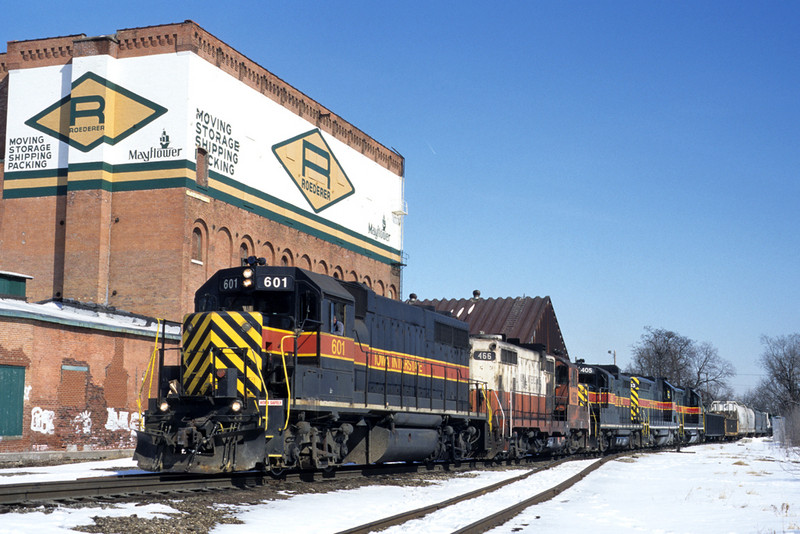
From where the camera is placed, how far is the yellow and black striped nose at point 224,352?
1320cm

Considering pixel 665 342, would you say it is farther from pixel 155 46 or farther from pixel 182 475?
pixel 182 475

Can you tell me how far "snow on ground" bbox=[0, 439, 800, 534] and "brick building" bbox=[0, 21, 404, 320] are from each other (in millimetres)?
16882

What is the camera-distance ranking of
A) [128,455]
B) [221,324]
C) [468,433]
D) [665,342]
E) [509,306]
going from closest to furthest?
[221,324]
[468,433]
[128,455]
[509,306]
[665,342]

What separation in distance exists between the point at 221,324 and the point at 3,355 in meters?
11.5

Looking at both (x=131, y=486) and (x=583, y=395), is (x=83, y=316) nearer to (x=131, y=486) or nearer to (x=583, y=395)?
(x=131, y=486)

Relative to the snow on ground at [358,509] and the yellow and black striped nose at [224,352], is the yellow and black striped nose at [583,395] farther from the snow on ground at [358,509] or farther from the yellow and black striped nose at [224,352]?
the yellow and black striped nose at [224,352]

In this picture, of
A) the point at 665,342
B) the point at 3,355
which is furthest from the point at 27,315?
the point at 665,342

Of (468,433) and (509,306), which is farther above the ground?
(509,306)

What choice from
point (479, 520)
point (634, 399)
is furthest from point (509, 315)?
point (479, 520)

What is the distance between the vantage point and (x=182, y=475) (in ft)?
48.0

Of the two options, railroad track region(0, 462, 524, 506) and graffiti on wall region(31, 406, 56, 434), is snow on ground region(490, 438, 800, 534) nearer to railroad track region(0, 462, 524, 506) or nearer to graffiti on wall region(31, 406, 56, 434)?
railroad track region(0, 462, 524, 506)

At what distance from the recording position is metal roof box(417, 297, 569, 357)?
4941 centimetres

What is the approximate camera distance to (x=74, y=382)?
24250 millimetres

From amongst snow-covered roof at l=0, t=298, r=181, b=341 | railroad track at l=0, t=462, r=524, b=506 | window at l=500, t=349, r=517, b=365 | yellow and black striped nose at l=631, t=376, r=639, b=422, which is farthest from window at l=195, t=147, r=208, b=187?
railroad track at l=0, t=462, r=524, b=506
